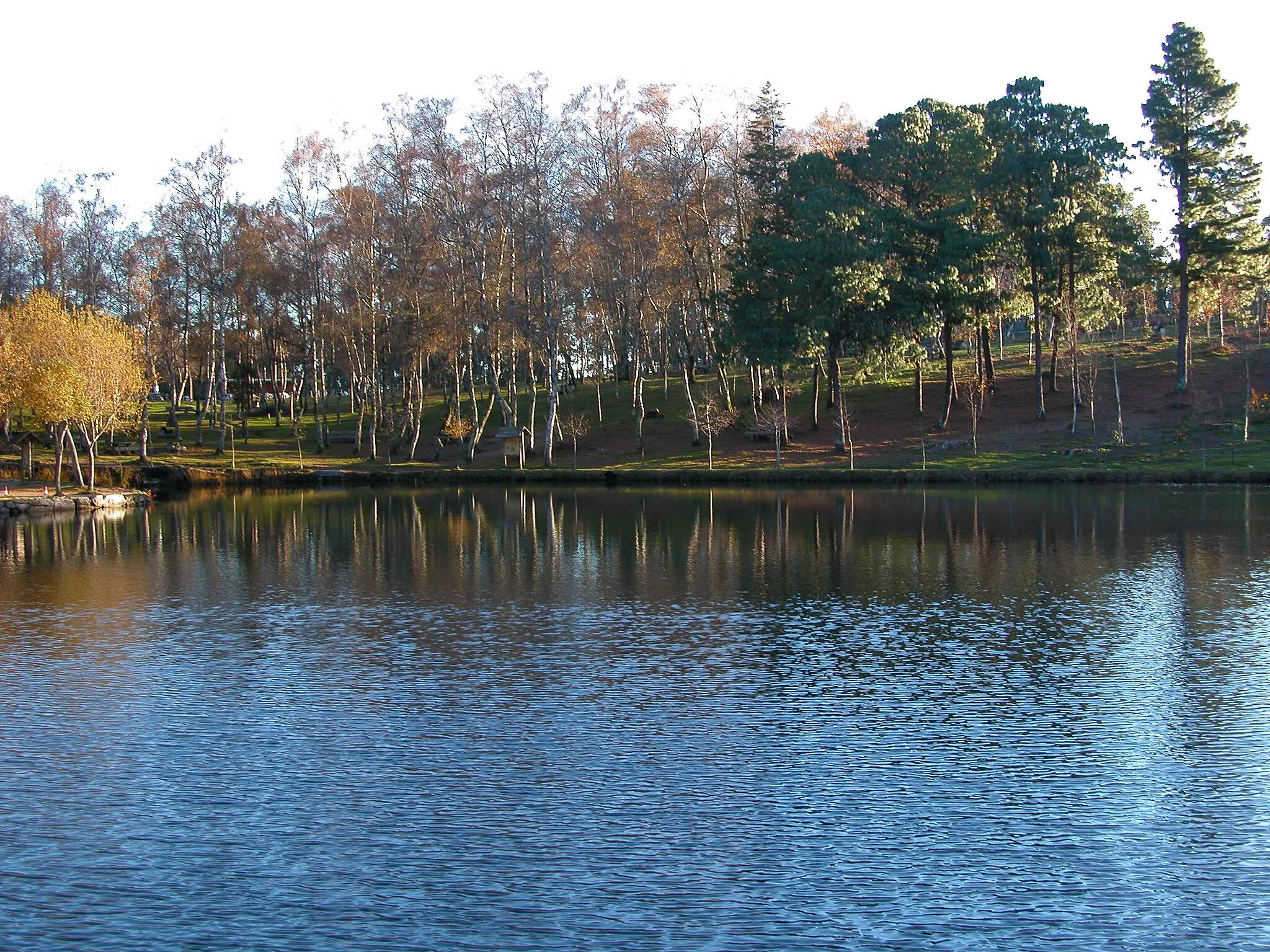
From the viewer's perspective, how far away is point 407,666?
74.4ft

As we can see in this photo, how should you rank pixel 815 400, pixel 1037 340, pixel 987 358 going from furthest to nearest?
pixel 815 400
pixel 987 358
pixel 1037 340

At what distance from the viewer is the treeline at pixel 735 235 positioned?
218 ft

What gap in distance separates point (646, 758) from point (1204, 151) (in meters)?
65.2

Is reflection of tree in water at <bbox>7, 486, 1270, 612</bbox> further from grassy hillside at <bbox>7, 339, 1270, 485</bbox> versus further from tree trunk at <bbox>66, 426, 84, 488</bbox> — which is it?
tree trunk at <bbox>66, 426, 84, 488</bbox>

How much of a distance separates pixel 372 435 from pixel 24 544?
33.3m

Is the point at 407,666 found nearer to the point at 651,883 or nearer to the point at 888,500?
the point at 651,883

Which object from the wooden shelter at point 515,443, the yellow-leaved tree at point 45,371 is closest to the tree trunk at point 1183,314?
the wooden shelter at point 515,443

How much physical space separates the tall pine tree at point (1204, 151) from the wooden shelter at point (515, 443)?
136ft

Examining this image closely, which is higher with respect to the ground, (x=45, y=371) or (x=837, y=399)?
(x=45, y=371)

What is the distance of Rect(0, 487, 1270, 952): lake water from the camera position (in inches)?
475

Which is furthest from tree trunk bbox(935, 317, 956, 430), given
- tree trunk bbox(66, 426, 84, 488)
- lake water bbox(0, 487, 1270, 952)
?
tree trunk bbox(66, 426, 84, 488)

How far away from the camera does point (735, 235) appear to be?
81.3 meters

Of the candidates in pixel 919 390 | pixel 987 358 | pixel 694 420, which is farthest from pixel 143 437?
pixel 987 358

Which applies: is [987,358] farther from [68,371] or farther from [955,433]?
[68,371]
